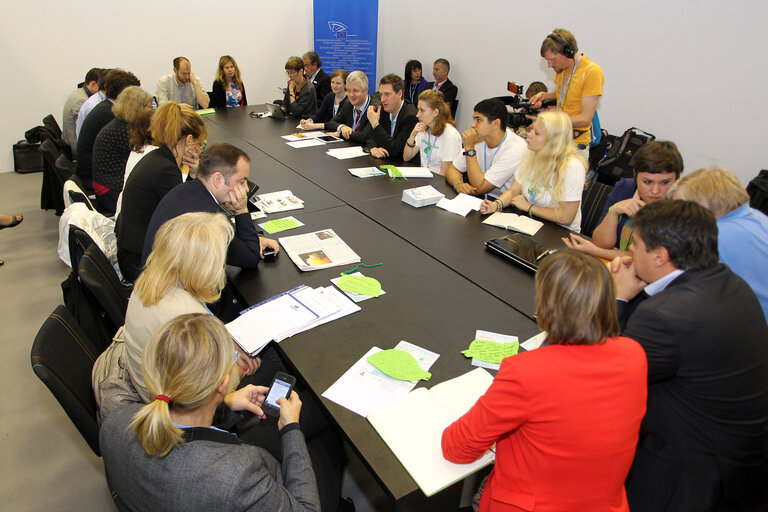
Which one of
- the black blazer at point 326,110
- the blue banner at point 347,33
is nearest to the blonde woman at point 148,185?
the black blazer at point 326,110

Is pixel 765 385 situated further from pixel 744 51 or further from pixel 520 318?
pixel 744 51

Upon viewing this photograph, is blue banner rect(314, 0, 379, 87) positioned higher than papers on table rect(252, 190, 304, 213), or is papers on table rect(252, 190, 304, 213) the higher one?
blue banner rect(314, 0, 379, 87)

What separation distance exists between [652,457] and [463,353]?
682 mm

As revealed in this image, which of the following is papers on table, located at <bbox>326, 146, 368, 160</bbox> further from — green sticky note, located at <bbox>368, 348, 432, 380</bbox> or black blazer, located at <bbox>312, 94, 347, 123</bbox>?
green sticky note, located at <bbox>368, 348, 432, 380</bbox>

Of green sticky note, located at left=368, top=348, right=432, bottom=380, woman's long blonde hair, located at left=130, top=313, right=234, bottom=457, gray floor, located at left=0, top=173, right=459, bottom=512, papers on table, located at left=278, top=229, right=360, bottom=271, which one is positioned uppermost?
woman's long blonde hair, located at left=130, top=313, right=234, bottom=457

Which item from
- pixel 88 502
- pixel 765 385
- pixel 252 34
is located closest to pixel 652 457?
pixel 765 385

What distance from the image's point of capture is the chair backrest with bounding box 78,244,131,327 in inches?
72.6

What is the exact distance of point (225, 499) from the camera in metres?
1.05

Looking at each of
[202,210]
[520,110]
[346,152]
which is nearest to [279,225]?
[202,210]

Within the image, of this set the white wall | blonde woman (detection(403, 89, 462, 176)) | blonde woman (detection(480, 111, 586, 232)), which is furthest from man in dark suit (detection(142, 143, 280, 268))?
the white wall

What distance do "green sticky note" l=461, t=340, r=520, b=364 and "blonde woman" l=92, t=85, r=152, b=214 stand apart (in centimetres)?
287

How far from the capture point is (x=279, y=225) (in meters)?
2.69

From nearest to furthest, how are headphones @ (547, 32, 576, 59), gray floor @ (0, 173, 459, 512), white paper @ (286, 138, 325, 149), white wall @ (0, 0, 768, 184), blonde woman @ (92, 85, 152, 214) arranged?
gray floor @ (0, 173, 459, 512)
blonde woman @ (92, 85, 152, 214)
headphones @ (547, 32, 576, 59)
white wall @ (0, 0, 768, 184)
white paper @ (286, 138, 325, 149)

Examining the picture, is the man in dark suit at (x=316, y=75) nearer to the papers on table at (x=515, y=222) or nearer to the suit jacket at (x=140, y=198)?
the suit jacket at (x=140, y=198)
